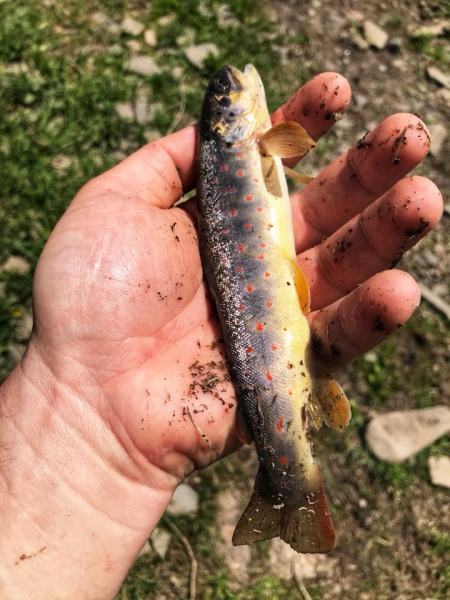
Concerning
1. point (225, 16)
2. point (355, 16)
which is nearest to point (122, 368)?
point (225, 16)

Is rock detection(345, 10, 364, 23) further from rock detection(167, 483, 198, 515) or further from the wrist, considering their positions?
rock detection(167, 483, 198, 515)

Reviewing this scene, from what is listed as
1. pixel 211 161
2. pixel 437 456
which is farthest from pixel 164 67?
pixel 437 456

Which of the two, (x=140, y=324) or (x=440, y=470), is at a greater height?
(x=140, y=324)

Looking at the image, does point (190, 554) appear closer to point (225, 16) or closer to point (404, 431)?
point (404, 431)

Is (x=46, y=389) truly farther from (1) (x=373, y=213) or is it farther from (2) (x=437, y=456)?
(2) (x=437, y=456)

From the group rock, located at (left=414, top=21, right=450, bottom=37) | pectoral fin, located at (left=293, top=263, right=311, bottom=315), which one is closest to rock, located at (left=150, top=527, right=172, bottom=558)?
pectoral fin, located at (left=293, top=263, right=311, bottom=315)
